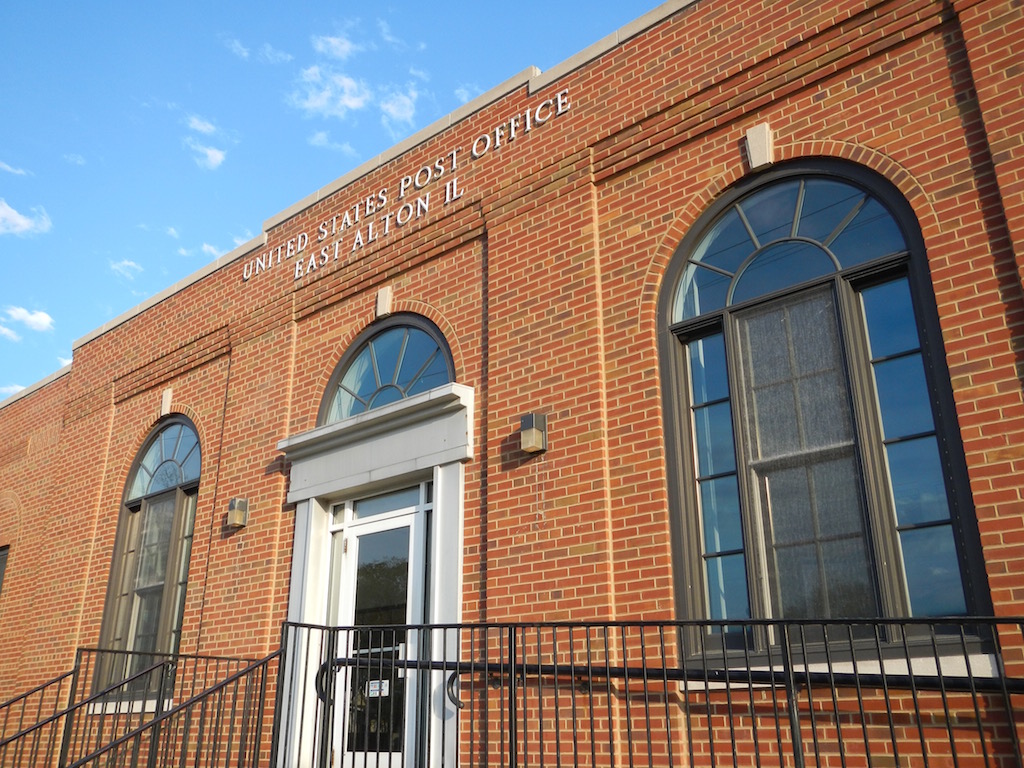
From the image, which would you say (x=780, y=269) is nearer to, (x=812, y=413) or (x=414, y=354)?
(x=812, y=413)

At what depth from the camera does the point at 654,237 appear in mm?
6887

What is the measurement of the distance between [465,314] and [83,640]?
238 inches

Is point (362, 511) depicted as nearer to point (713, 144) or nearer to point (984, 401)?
point (713, 144)

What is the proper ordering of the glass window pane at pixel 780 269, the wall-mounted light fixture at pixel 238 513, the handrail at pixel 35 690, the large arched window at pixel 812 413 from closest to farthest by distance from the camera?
the large arched window at pixel 812 413 → the glass window pane at pixel 780 269 → the handrail at pixel 35 690 → the wall-mounted light fixture at pixel 238 513

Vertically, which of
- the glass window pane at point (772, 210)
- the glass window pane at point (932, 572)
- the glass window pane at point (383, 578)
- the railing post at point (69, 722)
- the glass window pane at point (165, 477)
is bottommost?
the railing post at point (69, 722)

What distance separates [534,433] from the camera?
6816 mm

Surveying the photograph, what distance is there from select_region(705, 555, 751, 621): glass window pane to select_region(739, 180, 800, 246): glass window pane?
84.4 inches

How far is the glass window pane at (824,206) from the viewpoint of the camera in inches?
241

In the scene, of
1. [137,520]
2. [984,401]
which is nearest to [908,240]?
[984,401]

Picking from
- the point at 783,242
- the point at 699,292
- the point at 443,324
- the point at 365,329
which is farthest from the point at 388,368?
the point at 783,242

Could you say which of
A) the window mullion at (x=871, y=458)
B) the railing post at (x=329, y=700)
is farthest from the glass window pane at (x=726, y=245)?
the railing post at (x=329, y=700)

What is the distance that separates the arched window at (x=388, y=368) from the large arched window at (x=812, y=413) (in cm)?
244

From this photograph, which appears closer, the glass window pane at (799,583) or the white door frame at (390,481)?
the glass window pane at (799,583)

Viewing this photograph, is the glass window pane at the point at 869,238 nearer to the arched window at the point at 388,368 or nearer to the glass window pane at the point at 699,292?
the glass window pane at the point at 699,292
